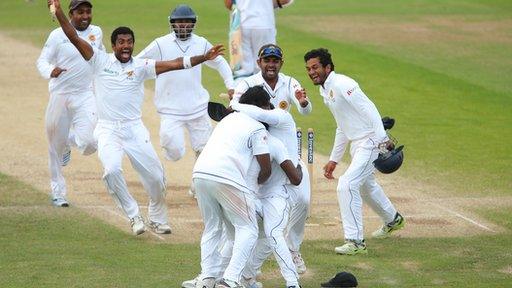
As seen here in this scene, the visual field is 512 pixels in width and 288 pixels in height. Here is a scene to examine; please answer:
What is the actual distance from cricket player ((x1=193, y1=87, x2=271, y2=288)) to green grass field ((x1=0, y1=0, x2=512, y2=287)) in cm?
75

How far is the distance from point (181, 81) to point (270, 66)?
2909 mm

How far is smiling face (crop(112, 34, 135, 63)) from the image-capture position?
598 inches

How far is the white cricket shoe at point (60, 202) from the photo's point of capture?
55.1 feet

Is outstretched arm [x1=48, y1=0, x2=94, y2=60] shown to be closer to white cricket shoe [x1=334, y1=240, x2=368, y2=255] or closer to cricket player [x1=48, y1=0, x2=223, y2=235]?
cricket player [x1=48, y1=0, x2=223, y2=235]

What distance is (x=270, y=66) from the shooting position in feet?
46.5

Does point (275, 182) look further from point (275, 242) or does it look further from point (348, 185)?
point (348, 185)

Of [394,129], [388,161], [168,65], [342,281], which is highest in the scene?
[168,65]

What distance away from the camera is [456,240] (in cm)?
1545

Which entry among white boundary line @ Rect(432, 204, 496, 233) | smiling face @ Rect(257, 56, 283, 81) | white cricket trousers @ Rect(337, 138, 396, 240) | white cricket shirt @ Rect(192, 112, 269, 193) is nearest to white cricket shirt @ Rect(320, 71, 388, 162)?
white cricket trousers @ Rect(337, 138, 396, 240)

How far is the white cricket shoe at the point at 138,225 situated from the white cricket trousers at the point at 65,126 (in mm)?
1991

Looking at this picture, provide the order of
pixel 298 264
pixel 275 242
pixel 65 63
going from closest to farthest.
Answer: pixel 275 242 < pixel 298 264 < pixel 65 63

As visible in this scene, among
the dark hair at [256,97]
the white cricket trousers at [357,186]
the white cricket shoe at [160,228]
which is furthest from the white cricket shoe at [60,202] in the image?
the dark hair at [256,97]

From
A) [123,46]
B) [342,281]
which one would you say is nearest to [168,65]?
[123,46]

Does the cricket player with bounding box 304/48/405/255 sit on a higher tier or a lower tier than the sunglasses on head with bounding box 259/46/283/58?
lower
